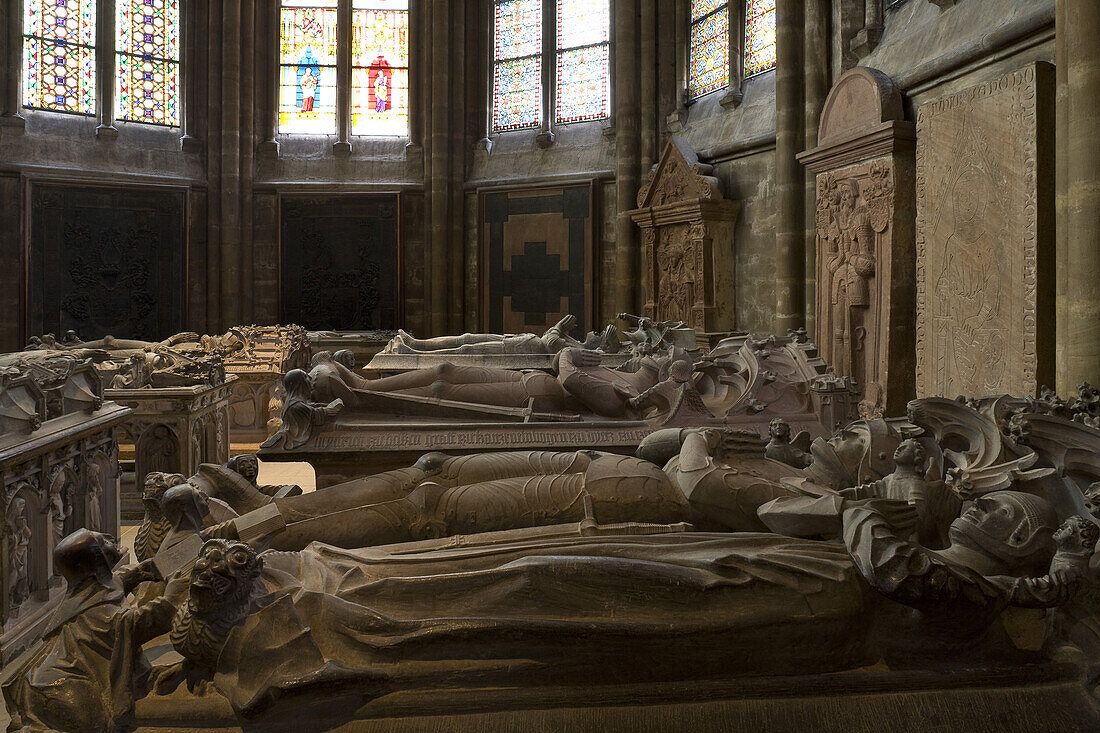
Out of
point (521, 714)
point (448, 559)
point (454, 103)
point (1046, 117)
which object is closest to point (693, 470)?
point (448, 559)

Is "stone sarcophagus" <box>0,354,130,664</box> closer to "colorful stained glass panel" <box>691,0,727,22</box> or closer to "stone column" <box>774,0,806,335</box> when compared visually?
"stone column" <box>774,0,806,335</box>

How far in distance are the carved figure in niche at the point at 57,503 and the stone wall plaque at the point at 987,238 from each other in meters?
5.93

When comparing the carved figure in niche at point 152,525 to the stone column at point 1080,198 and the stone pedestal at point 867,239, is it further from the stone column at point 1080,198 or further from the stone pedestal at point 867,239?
the stone pedestal at point 867,239

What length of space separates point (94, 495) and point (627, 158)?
970 cm

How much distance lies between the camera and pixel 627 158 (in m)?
13.0

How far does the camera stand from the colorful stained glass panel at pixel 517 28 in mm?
14406

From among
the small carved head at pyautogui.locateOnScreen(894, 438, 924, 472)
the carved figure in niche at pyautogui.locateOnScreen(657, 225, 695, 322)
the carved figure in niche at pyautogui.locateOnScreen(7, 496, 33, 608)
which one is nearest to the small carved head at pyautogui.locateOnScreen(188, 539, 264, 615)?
the small carved head at pyautogui.locateOnScreen(894, 438, 924, 472)

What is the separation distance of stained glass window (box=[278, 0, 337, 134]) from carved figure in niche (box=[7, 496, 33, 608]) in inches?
466

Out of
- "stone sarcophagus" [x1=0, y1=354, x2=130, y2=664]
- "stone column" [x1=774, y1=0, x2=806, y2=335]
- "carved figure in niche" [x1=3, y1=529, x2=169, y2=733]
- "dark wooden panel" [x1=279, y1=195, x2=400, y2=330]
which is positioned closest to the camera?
"carved figure in niche" [x1=3, y1=529, x2=169, y2=733]

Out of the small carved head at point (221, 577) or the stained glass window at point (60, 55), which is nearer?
the small carved head at point (221, 577)

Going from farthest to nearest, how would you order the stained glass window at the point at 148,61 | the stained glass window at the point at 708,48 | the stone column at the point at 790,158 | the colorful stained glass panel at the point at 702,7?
the stained glass window at the point at 148,61 < the colorful stained glass panel at the point at 702,7 < the stained glass window at the point at 708,48 < the stone column at the point at 790,158

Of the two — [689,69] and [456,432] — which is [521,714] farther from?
[689,69]

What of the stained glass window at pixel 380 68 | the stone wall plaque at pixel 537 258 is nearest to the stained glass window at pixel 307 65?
the stained glass window at pixel 380 68

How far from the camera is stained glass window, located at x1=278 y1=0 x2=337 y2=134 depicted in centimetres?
1477
